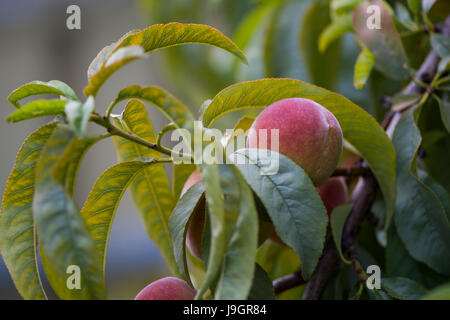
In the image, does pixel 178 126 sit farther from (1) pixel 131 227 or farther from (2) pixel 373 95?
(1) pixel 131 227

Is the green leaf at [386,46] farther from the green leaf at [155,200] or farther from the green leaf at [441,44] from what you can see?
the green leaf at [155,200]

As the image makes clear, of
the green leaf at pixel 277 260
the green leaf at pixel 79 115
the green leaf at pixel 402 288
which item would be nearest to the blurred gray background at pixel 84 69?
the green leaf at pixel 277 260

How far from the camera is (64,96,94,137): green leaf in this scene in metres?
0.26

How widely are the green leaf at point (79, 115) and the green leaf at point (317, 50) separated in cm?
50

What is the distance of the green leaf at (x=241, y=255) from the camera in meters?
0.26

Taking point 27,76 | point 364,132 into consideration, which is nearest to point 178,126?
point 364,132

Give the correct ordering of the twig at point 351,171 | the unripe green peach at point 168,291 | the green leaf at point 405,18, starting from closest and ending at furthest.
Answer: the unripe green peach at point 168,291 < the twig at point 351,171 < the green leaf at point 405,18

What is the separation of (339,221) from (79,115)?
24 centimetres

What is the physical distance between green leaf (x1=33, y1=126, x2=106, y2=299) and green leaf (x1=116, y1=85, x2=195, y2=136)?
0.06 m

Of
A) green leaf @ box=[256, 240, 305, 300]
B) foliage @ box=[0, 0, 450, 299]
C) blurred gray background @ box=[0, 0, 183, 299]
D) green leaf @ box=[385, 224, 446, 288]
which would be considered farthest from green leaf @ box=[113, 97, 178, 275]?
blurred gray background @ box=[0, 0, 183, 299]

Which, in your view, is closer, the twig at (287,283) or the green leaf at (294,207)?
the green leaf at (294,207)

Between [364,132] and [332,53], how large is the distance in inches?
13.9

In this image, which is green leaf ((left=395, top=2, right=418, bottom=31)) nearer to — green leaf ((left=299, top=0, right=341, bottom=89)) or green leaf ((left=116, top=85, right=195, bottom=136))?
green leaf ((left=299, top=0, right=341, bottom=89))
